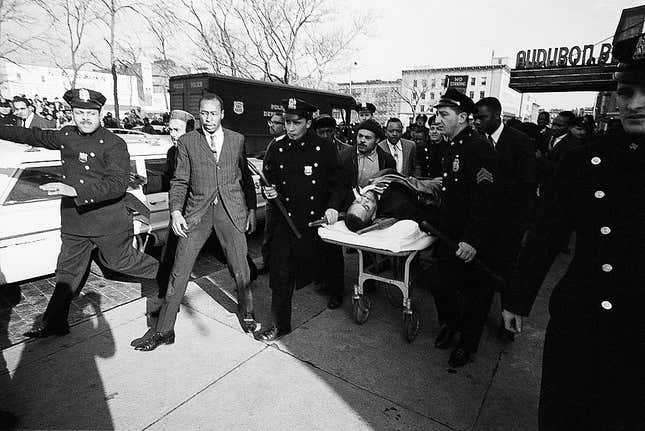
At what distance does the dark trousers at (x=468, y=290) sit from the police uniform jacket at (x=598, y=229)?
51.8 inches

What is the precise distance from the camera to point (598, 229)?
150cm


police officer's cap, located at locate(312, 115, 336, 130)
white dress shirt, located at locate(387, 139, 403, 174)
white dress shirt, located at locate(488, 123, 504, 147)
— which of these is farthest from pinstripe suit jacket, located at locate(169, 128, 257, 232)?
white dress shirt, located at locate(387, 139, 403, 174)

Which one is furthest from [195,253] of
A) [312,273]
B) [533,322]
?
[533,322]

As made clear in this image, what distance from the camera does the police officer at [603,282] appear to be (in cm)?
141

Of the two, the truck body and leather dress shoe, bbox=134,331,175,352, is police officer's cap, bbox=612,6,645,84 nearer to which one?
leather dress shoe, bbox=134,331,175,352

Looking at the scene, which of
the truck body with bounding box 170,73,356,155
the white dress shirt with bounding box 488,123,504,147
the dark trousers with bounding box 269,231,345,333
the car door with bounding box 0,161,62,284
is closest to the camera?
the dark trousers with bounding box 269,231,345,333

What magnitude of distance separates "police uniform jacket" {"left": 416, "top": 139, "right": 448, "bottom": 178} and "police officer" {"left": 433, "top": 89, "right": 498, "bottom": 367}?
3164 millimetres

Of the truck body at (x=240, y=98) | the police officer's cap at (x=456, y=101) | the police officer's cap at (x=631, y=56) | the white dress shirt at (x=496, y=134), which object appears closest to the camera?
the police officer's cap at (x=631, y=56)

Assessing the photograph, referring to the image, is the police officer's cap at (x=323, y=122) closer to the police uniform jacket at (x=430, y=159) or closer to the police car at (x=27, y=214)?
the police uniform jacket at (x=430, y=159)

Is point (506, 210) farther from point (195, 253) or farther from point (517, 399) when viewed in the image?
point (195, 253)

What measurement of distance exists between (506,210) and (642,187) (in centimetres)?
245

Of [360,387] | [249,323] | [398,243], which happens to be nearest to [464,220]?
[398,243]

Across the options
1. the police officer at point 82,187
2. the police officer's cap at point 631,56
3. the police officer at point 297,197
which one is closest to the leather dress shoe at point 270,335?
the police officer at point 297,197

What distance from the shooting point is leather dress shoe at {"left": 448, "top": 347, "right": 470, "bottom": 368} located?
10.1ft
